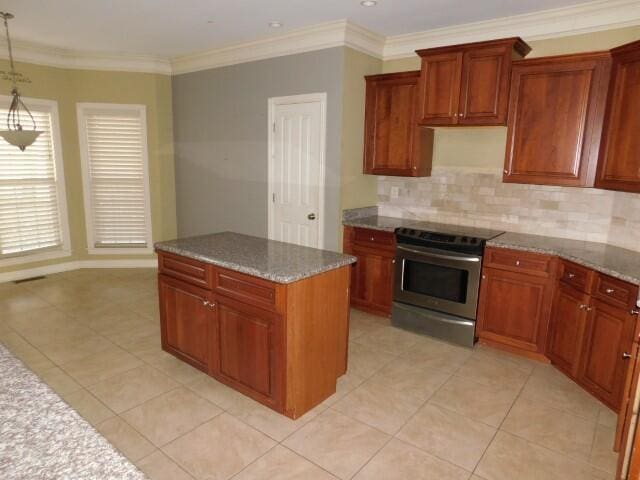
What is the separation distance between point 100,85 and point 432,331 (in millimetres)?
4971

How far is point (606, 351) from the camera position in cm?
272

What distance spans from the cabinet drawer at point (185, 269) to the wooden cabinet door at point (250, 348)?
18 centimetres

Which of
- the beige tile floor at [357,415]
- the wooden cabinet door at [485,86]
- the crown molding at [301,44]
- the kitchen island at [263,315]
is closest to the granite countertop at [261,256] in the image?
the kitchen island at [263,315]

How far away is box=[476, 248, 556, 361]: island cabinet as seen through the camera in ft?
10.8

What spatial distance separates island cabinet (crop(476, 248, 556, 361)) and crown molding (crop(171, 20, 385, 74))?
2308 millimetres

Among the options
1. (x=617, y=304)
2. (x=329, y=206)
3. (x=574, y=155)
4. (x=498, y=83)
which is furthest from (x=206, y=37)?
(x=617, y=304)

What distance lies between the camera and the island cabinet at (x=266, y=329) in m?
2.42

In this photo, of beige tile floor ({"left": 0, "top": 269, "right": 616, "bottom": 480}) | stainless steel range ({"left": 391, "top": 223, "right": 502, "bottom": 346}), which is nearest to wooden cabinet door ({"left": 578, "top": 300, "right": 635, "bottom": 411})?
beige tile floor ({"left": 0, "top": 269, "right": 616, "bottom": 480})

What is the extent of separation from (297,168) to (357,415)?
2581mm

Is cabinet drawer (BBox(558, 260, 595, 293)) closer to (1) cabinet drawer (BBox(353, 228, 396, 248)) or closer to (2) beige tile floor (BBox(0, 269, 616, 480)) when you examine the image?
(2) beige tile floor (BBox(0, 269, 616, 480))

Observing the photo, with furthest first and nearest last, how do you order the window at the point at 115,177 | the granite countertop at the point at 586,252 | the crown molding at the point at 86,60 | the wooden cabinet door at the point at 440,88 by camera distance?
the window at the point at 115,177 < the crown molding at the point at 86,60 < the wooden cabinet door at the point at 440,88 < the granite countertop at the point at 586,252

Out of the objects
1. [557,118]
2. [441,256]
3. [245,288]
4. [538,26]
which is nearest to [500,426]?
[441,256]

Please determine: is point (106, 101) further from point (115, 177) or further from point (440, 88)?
point (440, 88)

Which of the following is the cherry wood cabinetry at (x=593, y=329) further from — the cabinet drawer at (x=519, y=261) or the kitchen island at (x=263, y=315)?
the kitchen island at (x=263, y=315)
